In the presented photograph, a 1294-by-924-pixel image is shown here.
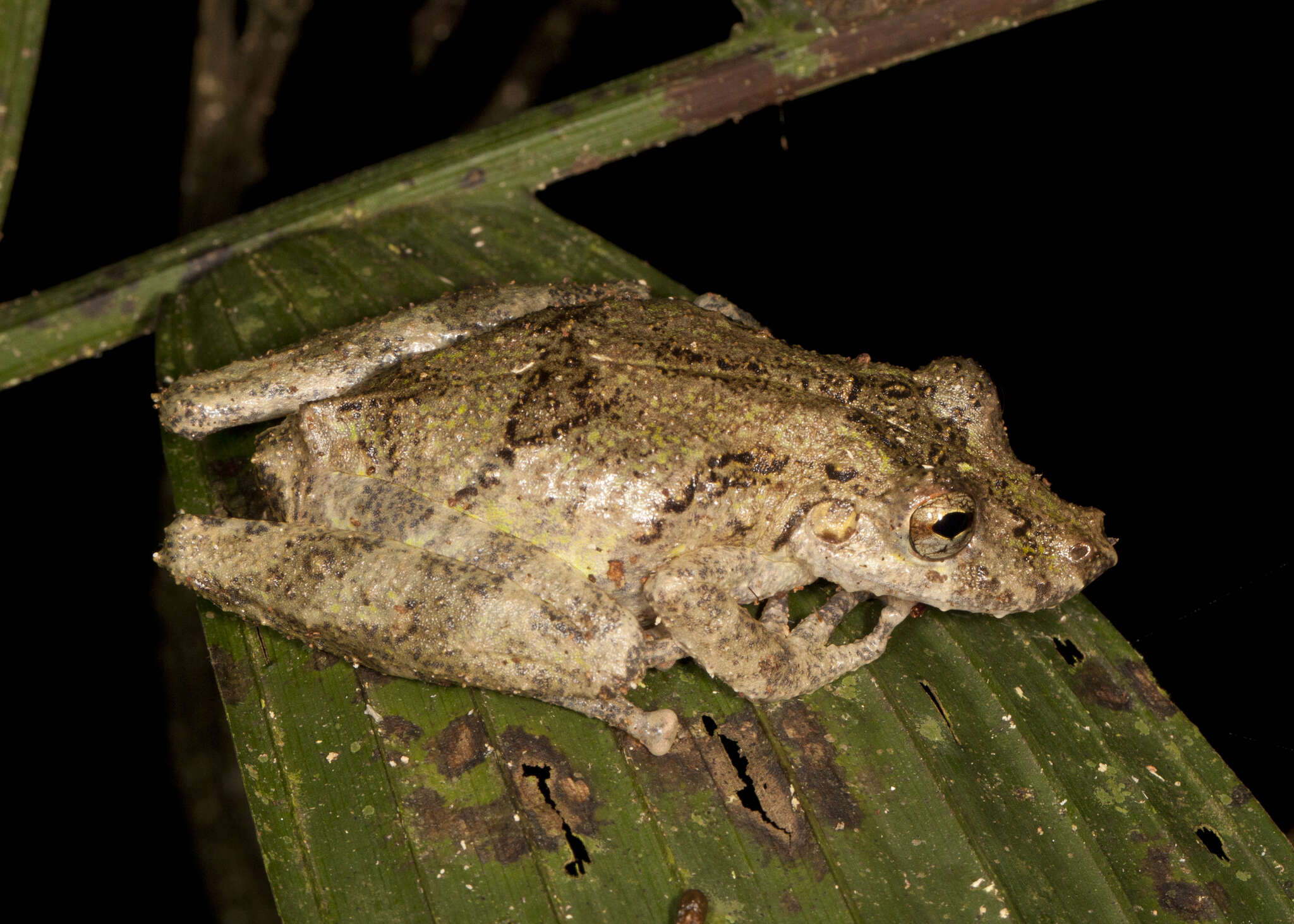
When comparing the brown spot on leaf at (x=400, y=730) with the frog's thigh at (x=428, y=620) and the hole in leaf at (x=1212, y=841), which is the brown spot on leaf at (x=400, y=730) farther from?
the hole in leaf at (x=1212, y=841)

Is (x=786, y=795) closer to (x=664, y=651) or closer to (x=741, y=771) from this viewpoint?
(x=741, y=771)

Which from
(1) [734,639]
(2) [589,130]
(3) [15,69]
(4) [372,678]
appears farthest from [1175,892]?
(3) [15,69]

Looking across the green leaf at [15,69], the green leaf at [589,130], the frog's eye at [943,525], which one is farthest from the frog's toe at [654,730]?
the green leaf at [15,69]

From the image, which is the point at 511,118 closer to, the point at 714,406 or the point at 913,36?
the point at 913,36

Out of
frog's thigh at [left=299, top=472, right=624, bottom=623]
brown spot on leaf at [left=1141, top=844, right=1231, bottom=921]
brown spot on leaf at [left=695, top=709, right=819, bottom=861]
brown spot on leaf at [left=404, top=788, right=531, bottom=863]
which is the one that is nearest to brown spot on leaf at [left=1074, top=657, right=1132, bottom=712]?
brown spot on leaf at [left=1141, top=844, right=1231, bottom=921]

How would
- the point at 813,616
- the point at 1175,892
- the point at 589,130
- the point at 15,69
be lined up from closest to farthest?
1. the point at 1175,892
2. the point at 813,616
3. the point at 15,69
4. the point at 589,130
